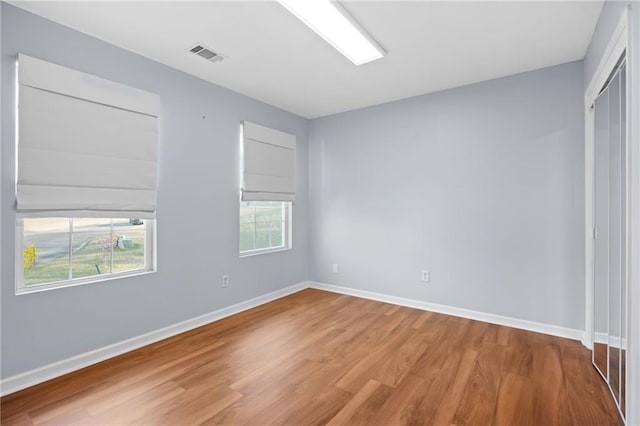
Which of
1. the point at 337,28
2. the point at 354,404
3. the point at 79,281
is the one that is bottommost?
the point at 354,404

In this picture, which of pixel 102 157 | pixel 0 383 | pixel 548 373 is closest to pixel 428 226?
pixel 548 373

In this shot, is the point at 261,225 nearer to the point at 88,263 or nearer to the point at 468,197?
the point at 88,263

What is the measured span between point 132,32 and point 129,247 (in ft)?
6.15

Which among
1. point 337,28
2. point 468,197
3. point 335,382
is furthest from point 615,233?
point 337,28

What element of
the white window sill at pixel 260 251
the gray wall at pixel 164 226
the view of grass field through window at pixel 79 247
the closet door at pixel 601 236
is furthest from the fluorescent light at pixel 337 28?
the white window sill at pixel 260 251

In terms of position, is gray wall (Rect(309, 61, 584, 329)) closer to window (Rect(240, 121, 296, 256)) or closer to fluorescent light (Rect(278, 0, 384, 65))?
window (Rect(240, 121, 296, 256))

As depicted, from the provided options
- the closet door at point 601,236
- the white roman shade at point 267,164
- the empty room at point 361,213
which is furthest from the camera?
the white roman shade at point 267,164

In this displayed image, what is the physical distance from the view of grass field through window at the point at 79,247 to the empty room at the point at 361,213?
0.02 m

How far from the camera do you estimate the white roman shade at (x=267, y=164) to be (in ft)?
12.6

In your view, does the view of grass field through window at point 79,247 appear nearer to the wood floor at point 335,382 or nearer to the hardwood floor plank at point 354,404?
the wood floor at point 335,382

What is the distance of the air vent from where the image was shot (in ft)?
8.81

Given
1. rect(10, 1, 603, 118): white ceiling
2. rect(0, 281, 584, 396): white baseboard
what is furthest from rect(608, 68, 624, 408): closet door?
rect(0, 281, 584, 396): white baseboard

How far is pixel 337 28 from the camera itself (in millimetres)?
2389

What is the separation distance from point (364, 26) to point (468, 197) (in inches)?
87.8
